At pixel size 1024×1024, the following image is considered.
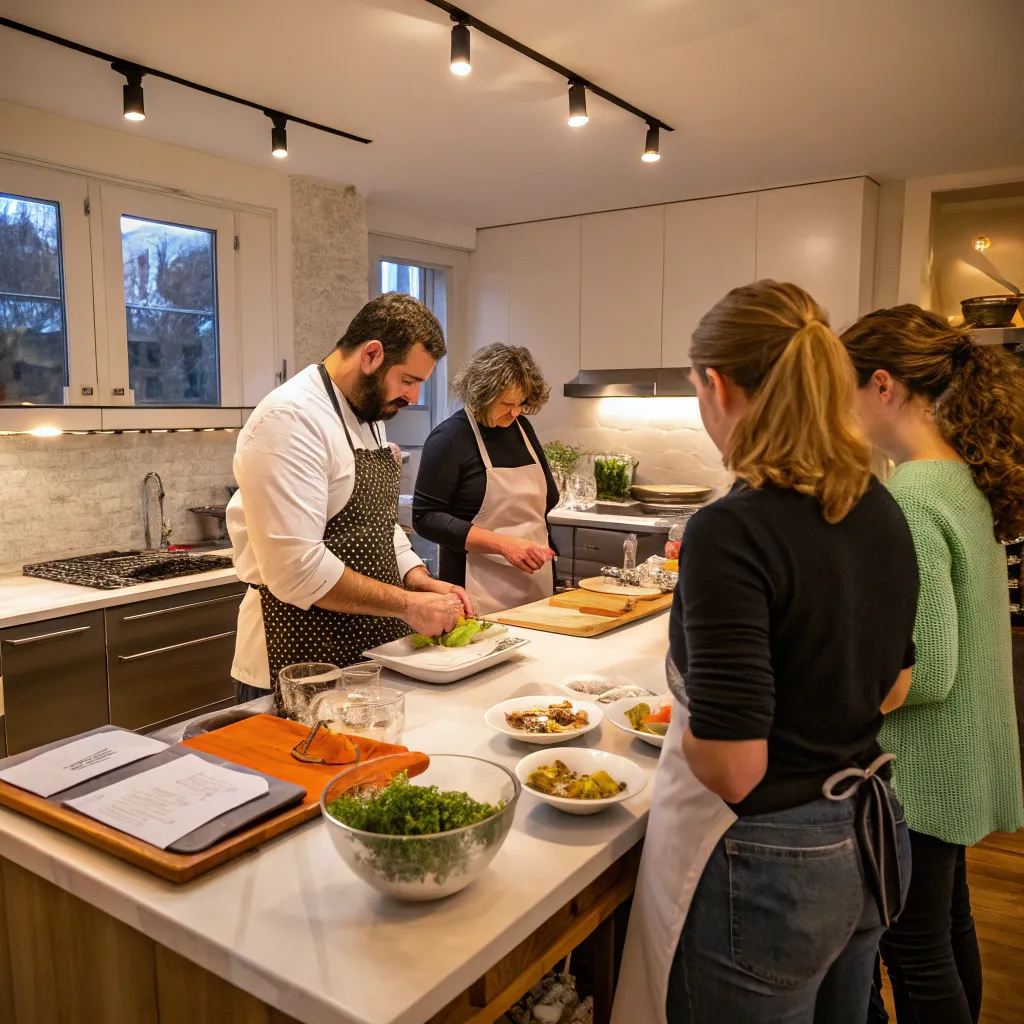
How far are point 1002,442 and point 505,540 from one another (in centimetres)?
151

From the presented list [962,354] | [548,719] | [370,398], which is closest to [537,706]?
[548,719]

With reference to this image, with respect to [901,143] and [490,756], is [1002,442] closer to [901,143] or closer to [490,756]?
[490,756]

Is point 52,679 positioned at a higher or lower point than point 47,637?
lower

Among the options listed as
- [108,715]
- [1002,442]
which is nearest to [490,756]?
[1002,442]

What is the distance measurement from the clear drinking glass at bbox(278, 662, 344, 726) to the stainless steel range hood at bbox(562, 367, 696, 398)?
319 centimetres

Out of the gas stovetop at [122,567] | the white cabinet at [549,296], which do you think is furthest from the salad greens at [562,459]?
the gas stovetop at [122,567]

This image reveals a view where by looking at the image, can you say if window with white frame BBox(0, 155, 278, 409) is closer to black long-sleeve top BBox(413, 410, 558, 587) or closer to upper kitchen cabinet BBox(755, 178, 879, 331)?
black long-sleeve top BBox(413, 410, 558, 587)

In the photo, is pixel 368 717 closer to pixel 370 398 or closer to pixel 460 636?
pixel 460 636

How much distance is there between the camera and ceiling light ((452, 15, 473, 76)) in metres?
2.33

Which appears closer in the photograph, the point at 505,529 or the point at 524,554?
the point at 524,554

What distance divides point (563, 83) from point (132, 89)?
1.32 m

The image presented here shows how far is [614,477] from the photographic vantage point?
479cm

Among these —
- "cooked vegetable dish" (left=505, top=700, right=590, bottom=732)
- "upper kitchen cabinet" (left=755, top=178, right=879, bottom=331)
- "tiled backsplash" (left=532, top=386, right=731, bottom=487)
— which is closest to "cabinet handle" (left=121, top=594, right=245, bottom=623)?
"cooked vegetable dish" (left=505, top=700, right=590, bottom=732)

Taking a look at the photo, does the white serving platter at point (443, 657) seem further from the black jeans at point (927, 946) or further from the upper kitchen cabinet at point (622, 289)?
the upper kitchen cabinet at point (622, 289)
